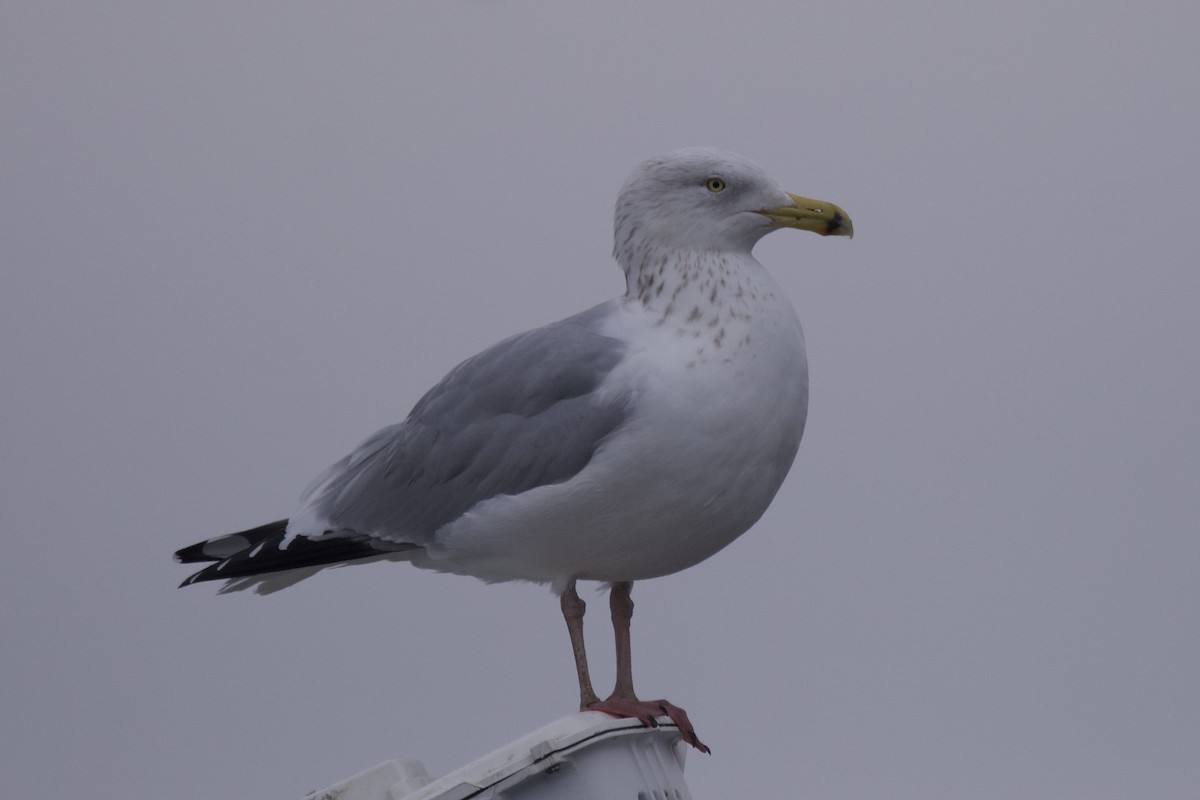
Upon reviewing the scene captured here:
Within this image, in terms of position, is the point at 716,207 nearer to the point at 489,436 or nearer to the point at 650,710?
the point at 489,436

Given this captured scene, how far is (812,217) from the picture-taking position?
432cm

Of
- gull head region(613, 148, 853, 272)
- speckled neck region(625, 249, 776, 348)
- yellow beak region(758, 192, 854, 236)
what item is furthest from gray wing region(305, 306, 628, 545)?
yellow beak region(758, 192, 854, 236)

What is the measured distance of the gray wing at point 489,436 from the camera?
4230mm

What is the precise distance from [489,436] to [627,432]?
1.65 feet

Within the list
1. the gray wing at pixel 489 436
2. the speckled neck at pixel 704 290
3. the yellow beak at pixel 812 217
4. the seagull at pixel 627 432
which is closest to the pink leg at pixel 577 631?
the seagull at pixel 627 432

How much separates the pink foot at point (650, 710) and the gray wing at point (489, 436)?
0.62 meters

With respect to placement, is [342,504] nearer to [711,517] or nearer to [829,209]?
[711,517]

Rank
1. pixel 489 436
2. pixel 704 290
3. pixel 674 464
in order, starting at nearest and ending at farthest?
pixel 674 464 < pixel 704 290 < pixel 489 436

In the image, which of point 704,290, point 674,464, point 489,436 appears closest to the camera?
point 674,464

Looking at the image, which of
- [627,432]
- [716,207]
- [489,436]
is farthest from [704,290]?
[489,436]

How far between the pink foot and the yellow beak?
4.41ft

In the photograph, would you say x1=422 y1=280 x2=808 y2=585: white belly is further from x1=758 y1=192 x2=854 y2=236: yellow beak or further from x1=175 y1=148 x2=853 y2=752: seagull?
x1=758 y1=192 x2=854 y2=236: yellow beak

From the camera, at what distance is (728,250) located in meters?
4.36

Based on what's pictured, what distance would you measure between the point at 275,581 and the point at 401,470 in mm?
599
